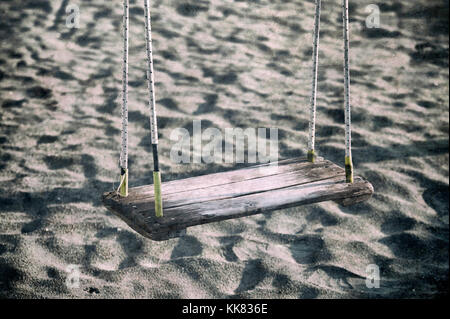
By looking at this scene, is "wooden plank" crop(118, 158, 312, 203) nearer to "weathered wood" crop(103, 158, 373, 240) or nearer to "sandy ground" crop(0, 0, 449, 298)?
"weathered wood" crop(103, 158, 373, 240)

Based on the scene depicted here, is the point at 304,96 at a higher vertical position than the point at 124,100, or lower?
lower

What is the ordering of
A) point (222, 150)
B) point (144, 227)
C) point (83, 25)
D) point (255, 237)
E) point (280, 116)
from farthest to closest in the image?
point (83, 25)
point (280, 116)
point (222, 150)
point (255, 237)
point (144, 227)

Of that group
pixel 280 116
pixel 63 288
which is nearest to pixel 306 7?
pixel 280 116

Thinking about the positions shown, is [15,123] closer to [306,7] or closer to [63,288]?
[63,288]

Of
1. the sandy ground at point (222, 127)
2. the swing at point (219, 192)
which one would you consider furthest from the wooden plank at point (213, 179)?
the sandy ground at point (222, 127)

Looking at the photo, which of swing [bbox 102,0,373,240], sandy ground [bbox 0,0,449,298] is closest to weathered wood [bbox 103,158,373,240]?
swing [bbox 102,0,373,240]

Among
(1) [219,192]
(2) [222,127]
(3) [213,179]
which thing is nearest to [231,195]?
(1) [219,192]

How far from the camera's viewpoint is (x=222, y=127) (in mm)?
4367

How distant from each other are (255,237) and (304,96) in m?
1.88

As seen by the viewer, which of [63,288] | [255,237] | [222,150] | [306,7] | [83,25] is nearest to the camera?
[63,288]

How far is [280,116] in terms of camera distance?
15.0ft

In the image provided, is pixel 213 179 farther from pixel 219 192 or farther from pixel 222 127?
pixel 222 127

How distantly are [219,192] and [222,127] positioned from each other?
2.09 m

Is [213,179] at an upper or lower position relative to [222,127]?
upper
